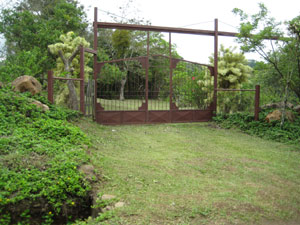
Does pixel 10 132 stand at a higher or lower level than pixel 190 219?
higher

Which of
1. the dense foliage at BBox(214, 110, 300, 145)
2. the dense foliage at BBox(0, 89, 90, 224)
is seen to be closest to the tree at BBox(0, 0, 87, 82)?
the dense foliage at BBox(214, 110, 300, 145)

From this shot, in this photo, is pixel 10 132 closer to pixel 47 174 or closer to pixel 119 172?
pixel 47 174

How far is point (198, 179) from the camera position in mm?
4578

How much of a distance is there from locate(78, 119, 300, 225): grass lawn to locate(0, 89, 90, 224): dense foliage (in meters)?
0.44

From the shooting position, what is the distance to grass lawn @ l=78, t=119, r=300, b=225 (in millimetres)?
3375

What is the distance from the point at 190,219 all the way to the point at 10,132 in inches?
146

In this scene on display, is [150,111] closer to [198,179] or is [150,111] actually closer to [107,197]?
[198,179]

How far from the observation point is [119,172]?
4.64 meters

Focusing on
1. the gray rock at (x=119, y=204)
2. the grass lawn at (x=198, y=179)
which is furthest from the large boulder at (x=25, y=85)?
the gray rock at (x=119, y=204)

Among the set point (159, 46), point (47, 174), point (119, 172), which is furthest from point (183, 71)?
point (159, 46)

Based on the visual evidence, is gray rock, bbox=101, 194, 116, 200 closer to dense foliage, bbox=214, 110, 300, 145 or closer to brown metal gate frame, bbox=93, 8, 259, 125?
dense foliage, bbox=214, 110, 300, 145

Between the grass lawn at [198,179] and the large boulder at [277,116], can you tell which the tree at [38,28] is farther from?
the large boulder at [277,116]

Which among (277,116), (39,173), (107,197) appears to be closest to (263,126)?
(277,116)

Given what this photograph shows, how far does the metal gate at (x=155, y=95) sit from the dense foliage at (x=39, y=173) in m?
4.33
